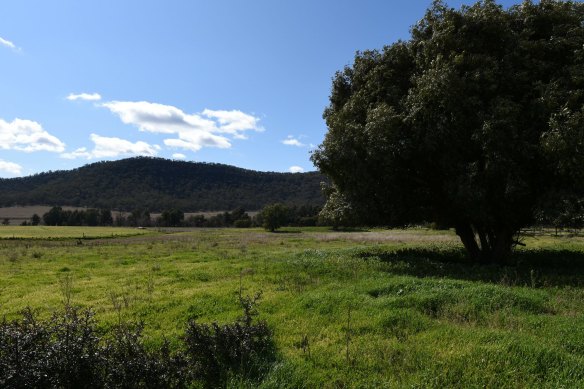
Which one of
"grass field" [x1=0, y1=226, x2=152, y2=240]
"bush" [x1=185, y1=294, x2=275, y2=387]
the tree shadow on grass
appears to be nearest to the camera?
"bush" [x1=185, y1=294, x2=275, y2=387]

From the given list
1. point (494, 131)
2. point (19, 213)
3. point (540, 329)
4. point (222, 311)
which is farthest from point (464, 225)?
point (19, 213)

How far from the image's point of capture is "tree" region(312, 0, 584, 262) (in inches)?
584

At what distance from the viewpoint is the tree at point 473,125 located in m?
14.8


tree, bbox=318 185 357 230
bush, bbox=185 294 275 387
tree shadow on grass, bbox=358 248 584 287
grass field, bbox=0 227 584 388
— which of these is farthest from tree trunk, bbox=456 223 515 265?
bush, bbox=185 294 275 387

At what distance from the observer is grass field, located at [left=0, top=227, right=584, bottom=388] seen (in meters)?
6.70

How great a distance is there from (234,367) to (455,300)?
610 cm

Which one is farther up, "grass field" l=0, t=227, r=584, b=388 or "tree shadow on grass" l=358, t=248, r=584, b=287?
"tree shadow on grass" l=358, t=248, r=584, b=287

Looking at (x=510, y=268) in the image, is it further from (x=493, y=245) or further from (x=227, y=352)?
(x=227, y=352)

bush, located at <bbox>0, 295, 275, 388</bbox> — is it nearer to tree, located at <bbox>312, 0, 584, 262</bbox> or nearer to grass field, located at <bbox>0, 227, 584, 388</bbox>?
grass field, located at <bbox>0, 227, 584, 388</bbox>

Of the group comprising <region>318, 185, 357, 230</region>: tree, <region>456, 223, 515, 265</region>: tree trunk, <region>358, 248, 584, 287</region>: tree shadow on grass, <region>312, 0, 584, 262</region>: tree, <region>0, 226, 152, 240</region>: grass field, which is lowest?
<region>0, 226, 152, 240</region>: grass field

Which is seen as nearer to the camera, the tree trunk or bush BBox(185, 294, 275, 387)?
bush BBox(185, 294, 275, 387)

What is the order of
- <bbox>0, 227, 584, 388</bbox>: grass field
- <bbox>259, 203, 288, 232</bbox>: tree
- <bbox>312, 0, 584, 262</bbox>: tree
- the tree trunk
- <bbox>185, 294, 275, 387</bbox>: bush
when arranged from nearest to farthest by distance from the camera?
<bbox>0, 227, 584, 388</bbox>: grass field
<bbox>185, 294, 275, 387</bbox>: bush
<bbox>312, 0, 584, 262</bbox>: tree
the tree trunk
<bbox>259, 203, 288, 232</bbox>: tree

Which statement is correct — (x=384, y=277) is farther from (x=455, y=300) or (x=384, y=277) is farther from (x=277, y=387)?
(x=277, y=387)

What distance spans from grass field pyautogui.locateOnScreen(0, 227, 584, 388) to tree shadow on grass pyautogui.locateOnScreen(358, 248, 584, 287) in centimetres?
8
